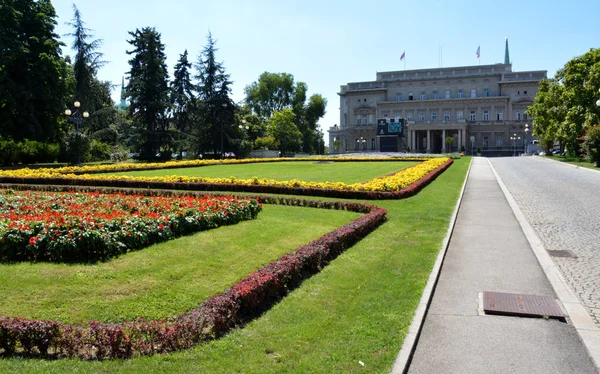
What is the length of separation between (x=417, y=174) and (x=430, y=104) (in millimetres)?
79844

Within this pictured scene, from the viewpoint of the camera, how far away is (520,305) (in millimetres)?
7074

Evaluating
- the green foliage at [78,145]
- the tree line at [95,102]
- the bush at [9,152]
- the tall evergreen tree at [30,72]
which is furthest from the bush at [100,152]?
the green foliage at [78,145]

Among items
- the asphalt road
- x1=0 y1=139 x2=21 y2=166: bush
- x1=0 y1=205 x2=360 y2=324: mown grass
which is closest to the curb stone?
the asphalt road

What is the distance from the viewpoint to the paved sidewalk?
5.27 m

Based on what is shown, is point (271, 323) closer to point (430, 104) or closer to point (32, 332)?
point (32, 332)

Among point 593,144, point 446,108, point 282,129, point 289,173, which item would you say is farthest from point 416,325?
point 446,108

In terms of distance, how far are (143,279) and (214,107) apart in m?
52.8

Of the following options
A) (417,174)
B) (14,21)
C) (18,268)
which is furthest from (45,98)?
(18,268)

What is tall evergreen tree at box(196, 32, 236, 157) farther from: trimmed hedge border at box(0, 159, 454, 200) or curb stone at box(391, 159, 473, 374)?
curb stone at box(391, 159, 473, 374)

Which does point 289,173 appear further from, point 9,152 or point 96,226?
point 9,152

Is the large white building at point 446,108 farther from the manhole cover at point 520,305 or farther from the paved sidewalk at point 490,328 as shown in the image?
the manhole cover at point 520,305

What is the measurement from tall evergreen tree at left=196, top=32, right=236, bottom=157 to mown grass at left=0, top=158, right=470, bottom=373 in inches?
1951

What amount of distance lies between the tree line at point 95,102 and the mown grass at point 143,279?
30.7 meters

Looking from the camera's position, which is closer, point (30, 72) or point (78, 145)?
point (78, 145)
